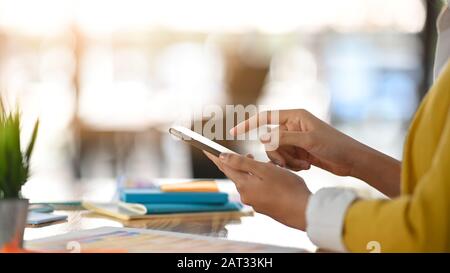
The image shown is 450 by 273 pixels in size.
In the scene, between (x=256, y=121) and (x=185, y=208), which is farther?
(x=185, y=208)

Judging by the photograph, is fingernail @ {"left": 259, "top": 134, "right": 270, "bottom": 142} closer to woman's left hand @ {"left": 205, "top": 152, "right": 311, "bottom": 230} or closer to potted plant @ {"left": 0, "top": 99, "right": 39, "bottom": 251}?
woman's left hand @ {"left": 205, "top": 152, "right": 311, "bottom": 230}

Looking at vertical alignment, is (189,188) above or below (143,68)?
below

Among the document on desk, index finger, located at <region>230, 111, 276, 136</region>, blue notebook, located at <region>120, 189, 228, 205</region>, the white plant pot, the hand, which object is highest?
index finger, located at <region>230, 111, 276, 136</region>

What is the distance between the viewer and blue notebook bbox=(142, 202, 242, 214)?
4.30ft

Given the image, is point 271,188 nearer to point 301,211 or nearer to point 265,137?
point 301,211

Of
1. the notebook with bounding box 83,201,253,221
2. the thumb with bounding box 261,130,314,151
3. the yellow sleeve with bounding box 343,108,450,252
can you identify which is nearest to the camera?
the yellow sleeve with bounding box 343,108,450,252

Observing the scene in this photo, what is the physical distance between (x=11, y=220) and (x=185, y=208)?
542mm

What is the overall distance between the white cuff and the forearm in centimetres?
33

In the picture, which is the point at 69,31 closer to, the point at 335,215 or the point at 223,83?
the point at 223,83

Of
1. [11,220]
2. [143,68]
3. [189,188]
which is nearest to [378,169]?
[189,188]

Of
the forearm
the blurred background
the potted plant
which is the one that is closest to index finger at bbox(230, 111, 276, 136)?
the forearm

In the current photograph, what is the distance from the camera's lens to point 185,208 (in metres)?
1.33

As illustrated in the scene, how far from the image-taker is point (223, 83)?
447 centimetres
